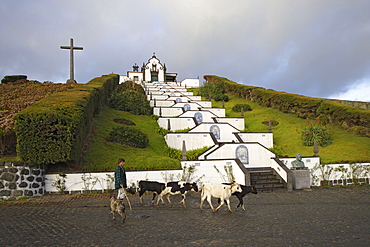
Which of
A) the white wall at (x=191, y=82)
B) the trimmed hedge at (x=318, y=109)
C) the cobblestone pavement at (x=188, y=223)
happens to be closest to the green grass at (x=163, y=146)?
the trimmed hedge at (x=318, y=109)

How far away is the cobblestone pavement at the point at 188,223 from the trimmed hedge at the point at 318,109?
39.8 feet

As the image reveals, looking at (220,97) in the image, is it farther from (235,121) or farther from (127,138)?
(127,138)

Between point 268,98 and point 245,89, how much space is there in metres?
7.78

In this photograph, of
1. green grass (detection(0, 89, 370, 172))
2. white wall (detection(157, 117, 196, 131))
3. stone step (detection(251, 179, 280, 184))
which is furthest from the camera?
white wall (detection(157, 117, 196, 131))

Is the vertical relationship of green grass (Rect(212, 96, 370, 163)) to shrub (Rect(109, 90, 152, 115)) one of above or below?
below

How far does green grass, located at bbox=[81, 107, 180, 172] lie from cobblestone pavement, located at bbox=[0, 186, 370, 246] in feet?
8.02

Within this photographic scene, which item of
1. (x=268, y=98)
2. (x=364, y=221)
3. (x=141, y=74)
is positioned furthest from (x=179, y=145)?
(x=141, y=74)

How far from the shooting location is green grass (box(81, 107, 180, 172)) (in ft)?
45.0

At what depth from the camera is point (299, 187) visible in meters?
14.3

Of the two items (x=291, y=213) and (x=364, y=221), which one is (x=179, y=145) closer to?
(x=291, y=213)

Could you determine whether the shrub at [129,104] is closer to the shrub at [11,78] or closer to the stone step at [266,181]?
the shrub at [11,78]

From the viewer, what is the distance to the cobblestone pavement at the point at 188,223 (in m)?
6.31

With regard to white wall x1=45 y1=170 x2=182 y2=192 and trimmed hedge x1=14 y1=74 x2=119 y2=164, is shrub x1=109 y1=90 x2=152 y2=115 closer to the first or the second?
white wall x1=45 y1=170 x2=182 y2=192

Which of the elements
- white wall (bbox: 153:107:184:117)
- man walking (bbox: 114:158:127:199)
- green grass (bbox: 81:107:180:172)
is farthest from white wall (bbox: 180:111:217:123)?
man walking (bbox: 114:158:127:199)
